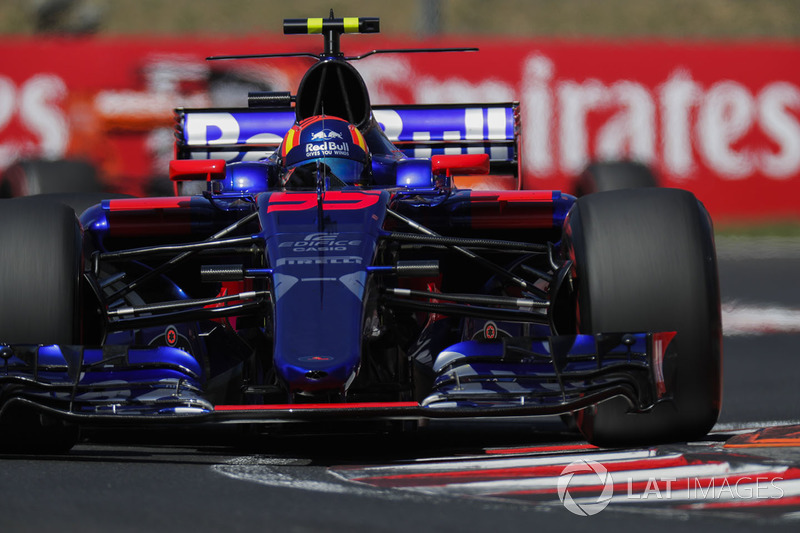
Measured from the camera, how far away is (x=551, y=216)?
599cm

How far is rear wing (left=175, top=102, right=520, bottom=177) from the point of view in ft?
28.3

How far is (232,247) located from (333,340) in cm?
83

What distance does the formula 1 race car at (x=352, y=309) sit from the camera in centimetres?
478

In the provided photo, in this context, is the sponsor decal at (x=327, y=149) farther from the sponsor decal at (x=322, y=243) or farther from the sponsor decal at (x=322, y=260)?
the sponsor decal at (x=322, y=260)

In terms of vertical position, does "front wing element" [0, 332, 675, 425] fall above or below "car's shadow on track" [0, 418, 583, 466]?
above

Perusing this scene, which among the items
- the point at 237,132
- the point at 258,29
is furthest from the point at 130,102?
the point at 258,29

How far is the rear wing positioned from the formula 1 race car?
6.88 feet

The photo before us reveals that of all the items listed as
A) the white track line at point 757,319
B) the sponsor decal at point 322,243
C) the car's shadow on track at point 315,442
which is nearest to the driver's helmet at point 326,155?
the sponsor decal at point 322,243

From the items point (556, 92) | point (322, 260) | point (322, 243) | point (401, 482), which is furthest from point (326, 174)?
point (556, 92)

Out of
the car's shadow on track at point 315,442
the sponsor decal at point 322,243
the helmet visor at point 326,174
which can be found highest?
the helmet visor at point 326,174

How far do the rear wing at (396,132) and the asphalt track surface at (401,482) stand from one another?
2.82 meters

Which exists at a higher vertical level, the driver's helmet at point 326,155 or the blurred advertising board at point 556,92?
the blurred advertising board at point 556,92

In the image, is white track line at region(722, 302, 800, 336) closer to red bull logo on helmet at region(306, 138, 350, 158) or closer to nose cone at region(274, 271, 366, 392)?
red bull logo on helmet at region(306, 138, 350, 158)

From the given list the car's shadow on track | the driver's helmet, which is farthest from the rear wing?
the car's shadow on track
